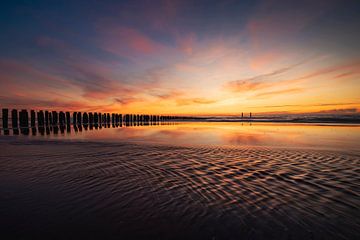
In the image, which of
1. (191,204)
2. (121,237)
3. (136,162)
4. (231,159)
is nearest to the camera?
(121,237)

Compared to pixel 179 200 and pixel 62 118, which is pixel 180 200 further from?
pixel 62 118

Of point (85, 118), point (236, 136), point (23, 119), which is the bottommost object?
point (236, 136)

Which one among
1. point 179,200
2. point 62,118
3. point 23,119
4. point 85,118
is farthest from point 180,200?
point 85,118

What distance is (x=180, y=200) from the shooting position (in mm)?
3213

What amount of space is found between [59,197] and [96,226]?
4.06ft

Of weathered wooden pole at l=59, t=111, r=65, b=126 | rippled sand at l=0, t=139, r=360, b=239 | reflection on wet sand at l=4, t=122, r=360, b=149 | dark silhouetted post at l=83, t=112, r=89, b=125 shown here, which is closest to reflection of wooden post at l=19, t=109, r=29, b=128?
weathered wooden pole at l=59, t=111, r=65, b=126

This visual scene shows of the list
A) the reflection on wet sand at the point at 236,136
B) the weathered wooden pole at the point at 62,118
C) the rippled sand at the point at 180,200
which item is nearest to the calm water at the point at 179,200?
the rippled sand at the point at 180,200

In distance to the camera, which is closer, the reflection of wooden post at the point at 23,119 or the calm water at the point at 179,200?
the calm water at the point at 179,200

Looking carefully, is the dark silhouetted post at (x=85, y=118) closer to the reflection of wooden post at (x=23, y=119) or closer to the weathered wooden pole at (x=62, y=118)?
the weathered wooden pole at (x=62, y=118)

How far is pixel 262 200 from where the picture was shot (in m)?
3.22

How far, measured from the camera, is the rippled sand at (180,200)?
2365mm

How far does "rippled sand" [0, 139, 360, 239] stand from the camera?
2.37 meters

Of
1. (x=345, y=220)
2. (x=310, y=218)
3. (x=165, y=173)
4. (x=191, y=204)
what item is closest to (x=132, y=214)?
(x=191, y=204)

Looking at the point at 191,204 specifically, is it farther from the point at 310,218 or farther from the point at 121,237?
the point at 310,218
